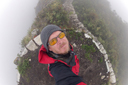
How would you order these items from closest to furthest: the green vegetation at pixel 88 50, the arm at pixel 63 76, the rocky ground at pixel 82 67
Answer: the arm at pixel 63 76 → the rocky ground at pixel 82 67 → the green vegetation at pixel 88 50

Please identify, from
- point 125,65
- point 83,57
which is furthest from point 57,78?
point 125,65

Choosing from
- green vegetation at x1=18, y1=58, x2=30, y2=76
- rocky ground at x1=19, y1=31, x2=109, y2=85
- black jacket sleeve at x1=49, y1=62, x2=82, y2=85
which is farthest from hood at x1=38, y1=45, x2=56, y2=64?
green vegetation at x1=18, y1=58, x2=30, y2=76

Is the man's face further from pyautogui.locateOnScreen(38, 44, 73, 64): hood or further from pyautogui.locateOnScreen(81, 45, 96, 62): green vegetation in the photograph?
pyautogui.locateOnScreen(81, 45, 96, 62): green vegetation

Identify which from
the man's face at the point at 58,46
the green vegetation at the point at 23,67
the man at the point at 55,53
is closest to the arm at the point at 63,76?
the man at the point at 55,53

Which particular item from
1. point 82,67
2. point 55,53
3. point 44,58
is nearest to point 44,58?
point 44,58

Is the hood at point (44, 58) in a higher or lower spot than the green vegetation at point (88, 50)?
higher

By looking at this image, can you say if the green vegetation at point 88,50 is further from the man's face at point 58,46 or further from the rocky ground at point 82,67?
the man's face at point 58,46
